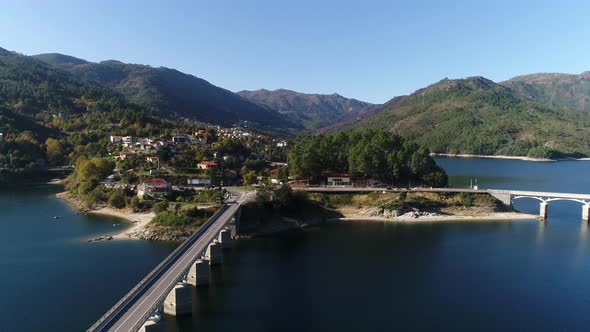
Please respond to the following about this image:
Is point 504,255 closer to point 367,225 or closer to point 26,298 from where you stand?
point 367,225

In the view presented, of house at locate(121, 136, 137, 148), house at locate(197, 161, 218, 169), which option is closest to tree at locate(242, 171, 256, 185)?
house at locate(197, 161, 218, 169)

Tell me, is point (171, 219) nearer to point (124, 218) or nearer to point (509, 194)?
point (124, 218)

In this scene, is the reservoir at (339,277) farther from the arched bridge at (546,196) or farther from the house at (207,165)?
the house at (207,165)

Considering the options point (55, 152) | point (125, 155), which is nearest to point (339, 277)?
point (125, 155)

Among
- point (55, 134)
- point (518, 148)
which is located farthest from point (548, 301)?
point (518, 148)

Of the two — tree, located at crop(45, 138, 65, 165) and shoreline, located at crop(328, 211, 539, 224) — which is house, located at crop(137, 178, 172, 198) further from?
tree, located at crop(45, 138, 65, 165)

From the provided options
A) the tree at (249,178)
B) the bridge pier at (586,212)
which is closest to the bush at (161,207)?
the tree at (249,178)
